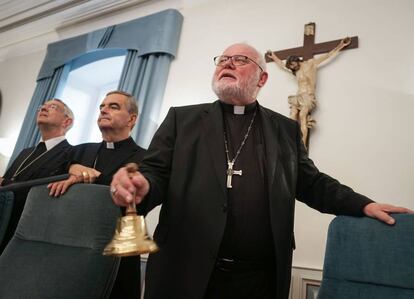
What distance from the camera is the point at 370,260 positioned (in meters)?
1.16

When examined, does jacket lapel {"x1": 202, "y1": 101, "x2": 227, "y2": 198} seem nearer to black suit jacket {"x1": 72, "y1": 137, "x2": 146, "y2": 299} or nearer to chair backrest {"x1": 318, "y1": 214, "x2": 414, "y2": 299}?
chair backrest {"x1": 318, "y1": 214, "x2": 414, "y2": 299}

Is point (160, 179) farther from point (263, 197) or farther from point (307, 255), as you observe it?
point (307, 255)

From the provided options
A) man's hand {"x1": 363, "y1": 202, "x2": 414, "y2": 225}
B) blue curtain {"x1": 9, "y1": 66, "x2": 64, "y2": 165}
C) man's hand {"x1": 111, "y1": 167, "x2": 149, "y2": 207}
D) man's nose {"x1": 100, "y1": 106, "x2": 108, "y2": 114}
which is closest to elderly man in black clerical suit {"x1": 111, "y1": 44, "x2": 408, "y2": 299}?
man's hand {"x1": 363, "y1": 202, "x2": 414, "y2": 225}

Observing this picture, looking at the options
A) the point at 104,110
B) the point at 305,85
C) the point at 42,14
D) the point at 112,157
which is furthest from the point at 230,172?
the point at 42,14

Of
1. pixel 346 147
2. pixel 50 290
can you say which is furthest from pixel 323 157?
Answer: pixel 50 290

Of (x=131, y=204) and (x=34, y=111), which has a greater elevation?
(x=34, y=111)

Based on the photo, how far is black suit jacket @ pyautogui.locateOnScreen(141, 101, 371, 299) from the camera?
127 cm

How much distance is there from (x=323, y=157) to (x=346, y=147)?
7.0 inches

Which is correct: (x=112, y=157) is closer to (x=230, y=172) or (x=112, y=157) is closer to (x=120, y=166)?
(x=120, y=166)

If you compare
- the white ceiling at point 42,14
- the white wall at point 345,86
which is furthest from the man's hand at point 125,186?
the white ceiling at point 42,14

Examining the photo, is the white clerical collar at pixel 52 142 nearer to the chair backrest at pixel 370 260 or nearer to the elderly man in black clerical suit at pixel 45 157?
the elderly man in black clerical suit at pixel 45 157

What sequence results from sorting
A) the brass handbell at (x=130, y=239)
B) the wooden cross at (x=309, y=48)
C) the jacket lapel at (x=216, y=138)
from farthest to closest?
the wooden cross at (x=309, y=48) → the jacket lapel at (x=216, y=138) → the brass handbell at (x=130, y=239)

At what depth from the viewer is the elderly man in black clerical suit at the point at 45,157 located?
2.13 metres

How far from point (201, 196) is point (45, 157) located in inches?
64.6
